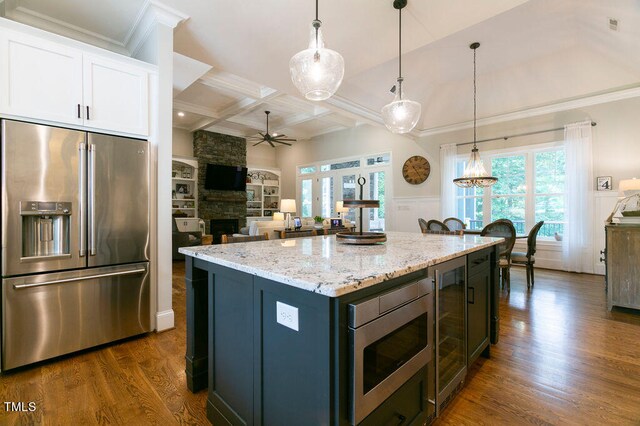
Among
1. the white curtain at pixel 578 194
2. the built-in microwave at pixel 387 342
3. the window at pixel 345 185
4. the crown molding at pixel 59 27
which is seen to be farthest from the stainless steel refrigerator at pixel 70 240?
the white curtain at pixel 578 194

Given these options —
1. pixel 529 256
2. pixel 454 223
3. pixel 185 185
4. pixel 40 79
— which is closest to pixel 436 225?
pixel 454 223

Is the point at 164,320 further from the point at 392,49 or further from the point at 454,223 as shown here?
the point at 454,223

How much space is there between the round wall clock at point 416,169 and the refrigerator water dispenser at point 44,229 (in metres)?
6.41

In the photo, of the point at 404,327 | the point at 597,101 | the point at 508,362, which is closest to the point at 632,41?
the point at 597,101

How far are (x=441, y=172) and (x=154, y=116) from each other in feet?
19.0

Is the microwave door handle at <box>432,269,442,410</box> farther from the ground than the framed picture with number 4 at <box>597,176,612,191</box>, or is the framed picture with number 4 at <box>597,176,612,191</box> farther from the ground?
the framed picture with number 4 at <box>597,176,612,191</box>

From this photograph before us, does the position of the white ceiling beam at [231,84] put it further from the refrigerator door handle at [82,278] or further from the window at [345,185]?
the window at [345,185]

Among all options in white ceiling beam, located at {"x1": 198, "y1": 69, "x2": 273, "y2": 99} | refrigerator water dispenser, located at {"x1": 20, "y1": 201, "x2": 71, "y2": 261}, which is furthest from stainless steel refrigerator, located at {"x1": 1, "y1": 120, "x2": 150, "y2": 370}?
white ceiling beam, located at {"x1": 198, "y1": 69, "x2": 273, "y2": 99}

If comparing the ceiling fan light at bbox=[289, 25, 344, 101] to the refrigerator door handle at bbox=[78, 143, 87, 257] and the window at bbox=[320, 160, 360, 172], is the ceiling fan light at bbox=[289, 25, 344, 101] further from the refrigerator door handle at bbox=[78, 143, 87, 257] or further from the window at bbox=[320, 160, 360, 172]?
the window at bbox=[320, 160, 360, 172]

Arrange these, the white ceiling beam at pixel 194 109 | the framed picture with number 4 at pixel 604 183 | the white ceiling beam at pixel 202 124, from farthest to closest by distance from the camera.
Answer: the white ceiling beam at pixel 202 124 → the white ceiling beam at pixel 194 109 → the framed picture with number 4 at pixel 604 183

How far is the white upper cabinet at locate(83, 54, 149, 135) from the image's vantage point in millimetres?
2346

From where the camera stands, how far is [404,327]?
1212 millimetres

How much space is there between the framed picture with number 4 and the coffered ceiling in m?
1.32

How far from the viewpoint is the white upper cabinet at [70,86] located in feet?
6.69
